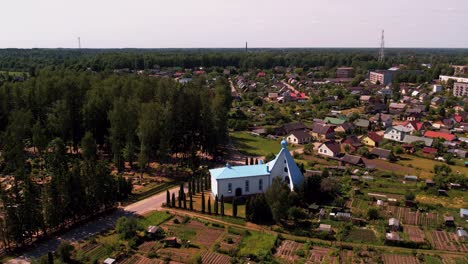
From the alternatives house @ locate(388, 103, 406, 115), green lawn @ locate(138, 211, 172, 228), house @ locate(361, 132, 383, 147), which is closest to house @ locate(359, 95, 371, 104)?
house @ locate(388, 103, 406, 115)

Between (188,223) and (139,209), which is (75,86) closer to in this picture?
(139,209)

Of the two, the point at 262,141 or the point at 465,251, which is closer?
the point at 465,251

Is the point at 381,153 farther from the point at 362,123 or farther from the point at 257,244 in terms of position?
the point at 257,244

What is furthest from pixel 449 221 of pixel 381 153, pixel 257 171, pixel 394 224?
pixel 381 153

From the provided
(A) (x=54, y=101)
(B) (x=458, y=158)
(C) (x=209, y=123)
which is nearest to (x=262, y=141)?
(C) (x=209, y=123)

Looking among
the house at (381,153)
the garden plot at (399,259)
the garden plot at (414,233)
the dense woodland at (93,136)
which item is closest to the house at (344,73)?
the house at (381,153)
